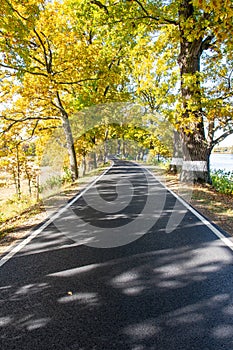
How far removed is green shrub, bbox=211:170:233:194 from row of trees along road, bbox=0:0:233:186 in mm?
915

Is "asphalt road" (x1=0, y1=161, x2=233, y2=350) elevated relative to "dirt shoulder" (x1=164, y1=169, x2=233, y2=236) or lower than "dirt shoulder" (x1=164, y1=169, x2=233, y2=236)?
lower

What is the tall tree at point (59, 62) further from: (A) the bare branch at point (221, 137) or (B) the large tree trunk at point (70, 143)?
(A) the bare branch at point (221, 137)

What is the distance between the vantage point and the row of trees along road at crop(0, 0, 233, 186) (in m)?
9.35

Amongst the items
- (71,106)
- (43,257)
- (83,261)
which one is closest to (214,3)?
(83,261)

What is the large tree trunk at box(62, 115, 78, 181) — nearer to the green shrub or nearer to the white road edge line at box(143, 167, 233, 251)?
the green shrub

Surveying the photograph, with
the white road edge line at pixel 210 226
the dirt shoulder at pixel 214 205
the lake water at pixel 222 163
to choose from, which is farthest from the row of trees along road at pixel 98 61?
the lake water at pixel 222 163

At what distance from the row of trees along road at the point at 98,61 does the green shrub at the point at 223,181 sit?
91 centimetres

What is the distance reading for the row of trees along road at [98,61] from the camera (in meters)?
9.35

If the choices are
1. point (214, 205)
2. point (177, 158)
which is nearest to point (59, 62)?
point (214, 205)

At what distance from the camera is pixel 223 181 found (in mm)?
13266

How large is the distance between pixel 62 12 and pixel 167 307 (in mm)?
13850

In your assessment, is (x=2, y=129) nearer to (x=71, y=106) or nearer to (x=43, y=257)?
(x=71, y=106)

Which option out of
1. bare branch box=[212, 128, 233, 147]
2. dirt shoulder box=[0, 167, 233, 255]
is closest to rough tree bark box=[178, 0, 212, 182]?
bare branch box=[212, 128, 233, 147]

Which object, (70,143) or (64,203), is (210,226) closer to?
(64,203)
